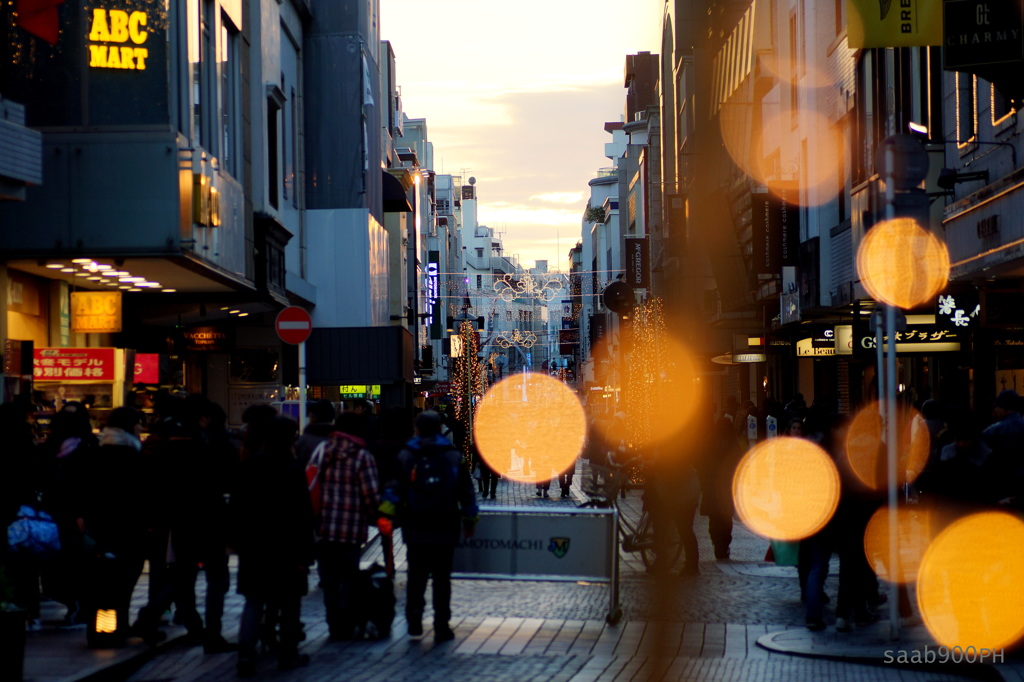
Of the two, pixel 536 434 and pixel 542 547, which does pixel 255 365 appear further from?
pixel 542 547

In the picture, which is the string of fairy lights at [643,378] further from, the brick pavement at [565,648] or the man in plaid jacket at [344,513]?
the man in plaid jacket at [344,513]

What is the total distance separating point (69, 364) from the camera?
18969 mm

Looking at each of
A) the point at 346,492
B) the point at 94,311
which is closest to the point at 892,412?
the point at 346,492

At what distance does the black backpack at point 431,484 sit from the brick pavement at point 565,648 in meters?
1.03

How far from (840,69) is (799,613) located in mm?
18995

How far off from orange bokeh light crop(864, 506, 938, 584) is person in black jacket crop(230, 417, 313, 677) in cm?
443

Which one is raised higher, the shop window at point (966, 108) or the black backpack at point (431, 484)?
the shop window at point (966, 108)

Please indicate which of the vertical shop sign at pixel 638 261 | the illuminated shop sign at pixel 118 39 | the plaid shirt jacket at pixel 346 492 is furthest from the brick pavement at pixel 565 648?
the vertical shop sign at pixel 638 261

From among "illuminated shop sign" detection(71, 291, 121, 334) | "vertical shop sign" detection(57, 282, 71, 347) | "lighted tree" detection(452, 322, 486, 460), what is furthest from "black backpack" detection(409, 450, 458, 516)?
"lighted tree" detection(452, 322, 486, 460)

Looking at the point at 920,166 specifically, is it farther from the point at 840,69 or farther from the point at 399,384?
the point at 399,384

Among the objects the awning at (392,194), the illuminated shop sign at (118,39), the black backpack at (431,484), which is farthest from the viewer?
the awning at (392,194)

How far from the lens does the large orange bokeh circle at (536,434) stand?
98.8 ft

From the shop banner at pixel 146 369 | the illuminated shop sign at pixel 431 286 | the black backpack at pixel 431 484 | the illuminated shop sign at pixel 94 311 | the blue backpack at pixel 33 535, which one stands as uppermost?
the illuminated shop sign at pixel 431 286

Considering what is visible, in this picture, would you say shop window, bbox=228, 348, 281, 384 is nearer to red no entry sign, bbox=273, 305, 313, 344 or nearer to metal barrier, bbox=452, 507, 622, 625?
red no entry sign, bbox=273, 305, 313, 344
